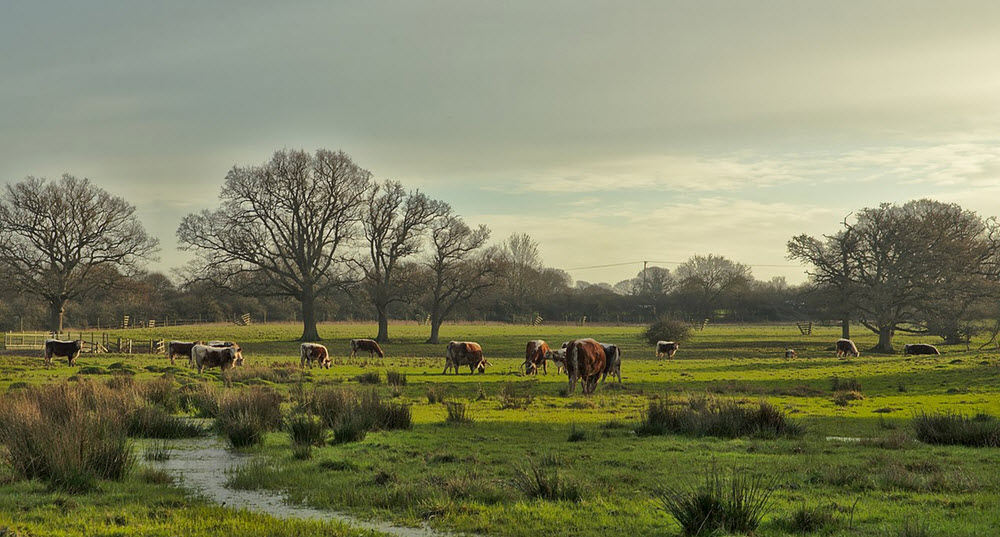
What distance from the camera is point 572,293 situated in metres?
118

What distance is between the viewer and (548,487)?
1055cm

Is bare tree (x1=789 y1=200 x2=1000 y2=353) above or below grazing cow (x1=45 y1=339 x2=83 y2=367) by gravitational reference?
above

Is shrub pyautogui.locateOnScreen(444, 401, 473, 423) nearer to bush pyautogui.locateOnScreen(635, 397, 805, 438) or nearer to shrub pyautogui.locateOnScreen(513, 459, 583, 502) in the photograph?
bush pyautogui.locateOnScreen(635, 397, 805, 438)

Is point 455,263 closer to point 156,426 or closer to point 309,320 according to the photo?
point 309,320

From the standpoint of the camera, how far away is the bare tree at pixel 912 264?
200ft

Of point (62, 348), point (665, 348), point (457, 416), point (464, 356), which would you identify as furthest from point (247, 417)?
point (665, 348)

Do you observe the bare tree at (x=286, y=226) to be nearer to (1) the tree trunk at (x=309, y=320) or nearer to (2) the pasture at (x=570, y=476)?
(1) the tree trunk at (x=309, y=320)

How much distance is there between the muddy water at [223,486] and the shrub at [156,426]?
0.49 meters

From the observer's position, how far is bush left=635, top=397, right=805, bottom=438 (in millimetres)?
17062

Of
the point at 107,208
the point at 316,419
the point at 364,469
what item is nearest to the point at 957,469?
the point at 364,469

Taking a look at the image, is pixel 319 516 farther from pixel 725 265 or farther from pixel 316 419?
pixel 725 265

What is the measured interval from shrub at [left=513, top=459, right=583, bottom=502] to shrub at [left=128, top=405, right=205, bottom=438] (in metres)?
9.55

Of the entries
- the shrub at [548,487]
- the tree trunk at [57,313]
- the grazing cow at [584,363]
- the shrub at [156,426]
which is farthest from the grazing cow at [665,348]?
the tree trunk at [57,313]

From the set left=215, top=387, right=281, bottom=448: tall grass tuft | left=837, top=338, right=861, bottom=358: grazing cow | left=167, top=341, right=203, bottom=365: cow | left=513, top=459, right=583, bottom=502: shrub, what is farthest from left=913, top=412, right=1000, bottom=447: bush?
left=837, top=338, right=861, bottom=358: grazing cow
